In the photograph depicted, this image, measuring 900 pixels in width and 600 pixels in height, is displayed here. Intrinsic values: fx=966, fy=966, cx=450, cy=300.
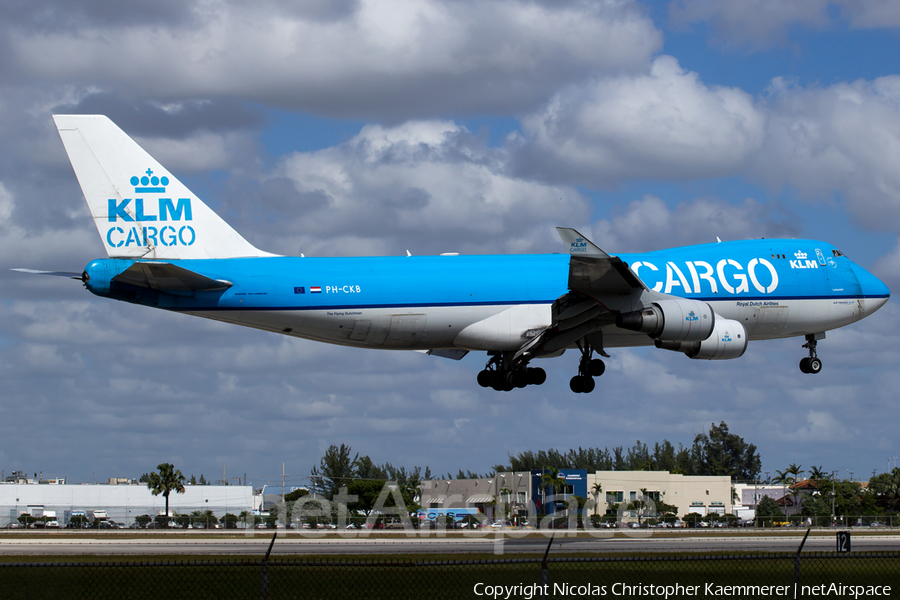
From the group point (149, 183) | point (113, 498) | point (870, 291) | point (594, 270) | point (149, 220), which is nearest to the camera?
point (594, 270)

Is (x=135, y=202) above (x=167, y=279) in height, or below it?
above

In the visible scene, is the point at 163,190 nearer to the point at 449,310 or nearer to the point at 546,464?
the point at 449,310

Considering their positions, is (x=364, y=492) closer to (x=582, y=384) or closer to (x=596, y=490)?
(x=596, y=490)

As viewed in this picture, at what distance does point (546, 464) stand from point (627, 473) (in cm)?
1628

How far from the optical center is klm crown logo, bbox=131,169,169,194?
34781 mm

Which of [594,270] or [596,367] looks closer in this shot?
[594,270]

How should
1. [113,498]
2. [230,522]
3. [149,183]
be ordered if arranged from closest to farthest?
[149,183] < [230,522] < [113,498]

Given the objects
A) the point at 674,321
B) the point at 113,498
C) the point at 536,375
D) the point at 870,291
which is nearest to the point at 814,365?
the point at 870,291

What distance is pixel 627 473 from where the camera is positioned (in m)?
108

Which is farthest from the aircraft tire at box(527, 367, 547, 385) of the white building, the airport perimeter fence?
the white building

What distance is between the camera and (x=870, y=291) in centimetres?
4112

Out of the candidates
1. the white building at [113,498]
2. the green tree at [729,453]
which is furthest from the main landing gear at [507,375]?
the green tree at [729,453]

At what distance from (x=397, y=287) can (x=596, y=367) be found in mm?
9120

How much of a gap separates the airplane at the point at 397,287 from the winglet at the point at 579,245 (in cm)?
5
